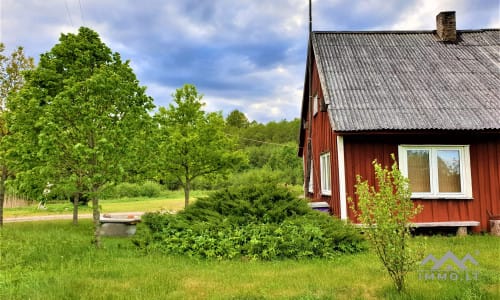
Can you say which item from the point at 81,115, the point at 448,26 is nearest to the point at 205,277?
the point at 81,115

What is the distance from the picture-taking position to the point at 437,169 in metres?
9.80

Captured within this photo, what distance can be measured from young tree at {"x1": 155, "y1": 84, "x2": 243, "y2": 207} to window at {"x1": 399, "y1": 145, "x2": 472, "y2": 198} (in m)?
7.05

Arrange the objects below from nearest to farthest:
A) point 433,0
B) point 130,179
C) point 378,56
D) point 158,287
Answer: point 158,287 → point 130,179 → point 378,56 → point 433,0

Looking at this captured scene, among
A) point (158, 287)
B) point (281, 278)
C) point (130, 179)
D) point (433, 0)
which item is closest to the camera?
point (158, 287)

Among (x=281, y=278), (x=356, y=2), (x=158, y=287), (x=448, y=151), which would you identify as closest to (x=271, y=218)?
(x=281, y=278)

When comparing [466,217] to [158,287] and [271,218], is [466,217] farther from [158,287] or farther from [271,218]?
[158,287]

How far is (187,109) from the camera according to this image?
48.5 ft

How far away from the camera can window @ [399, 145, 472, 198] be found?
383 inches

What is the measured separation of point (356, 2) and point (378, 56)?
223cm

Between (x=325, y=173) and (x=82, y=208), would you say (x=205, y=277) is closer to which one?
(x=325, y=173)

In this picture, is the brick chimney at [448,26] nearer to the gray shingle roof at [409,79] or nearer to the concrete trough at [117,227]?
the gray shingle roof at [409,79]

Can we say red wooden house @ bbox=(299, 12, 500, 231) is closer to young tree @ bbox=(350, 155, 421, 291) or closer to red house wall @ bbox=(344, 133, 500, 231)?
red house wall @ bbox=(344, 133, 500, 231)

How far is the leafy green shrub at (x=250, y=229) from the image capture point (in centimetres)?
722

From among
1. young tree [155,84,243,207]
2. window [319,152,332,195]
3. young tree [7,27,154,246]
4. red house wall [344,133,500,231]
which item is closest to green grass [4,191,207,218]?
young tree [155,84,243,207]
